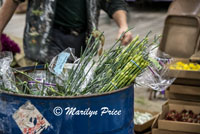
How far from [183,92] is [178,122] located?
0.91 ft

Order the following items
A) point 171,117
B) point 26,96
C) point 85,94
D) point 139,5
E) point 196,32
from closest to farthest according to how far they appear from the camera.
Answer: point 26,96
point 85,94
point 171,117
point 196,32
point 139,5

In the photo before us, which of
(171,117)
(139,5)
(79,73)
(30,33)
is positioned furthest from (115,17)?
(139,5)

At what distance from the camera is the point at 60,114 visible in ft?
5.53

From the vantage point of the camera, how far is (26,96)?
1.70 metres

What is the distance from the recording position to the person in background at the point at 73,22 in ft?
10.3

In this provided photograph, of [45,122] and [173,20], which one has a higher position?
[173,20]

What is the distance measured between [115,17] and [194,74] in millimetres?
782

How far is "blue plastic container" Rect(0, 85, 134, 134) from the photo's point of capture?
1.68 m

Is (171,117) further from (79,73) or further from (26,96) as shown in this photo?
(26,96)

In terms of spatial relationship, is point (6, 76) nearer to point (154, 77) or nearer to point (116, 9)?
point (154, 77)

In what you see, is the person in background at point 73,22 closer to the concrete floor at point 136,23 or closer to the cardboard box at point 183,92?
the cardboard box at point 183,92

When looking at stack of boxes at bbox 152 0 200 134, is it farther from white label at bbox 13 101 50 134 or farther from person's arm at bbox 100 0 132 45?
white label at bbox 13 101 50 134

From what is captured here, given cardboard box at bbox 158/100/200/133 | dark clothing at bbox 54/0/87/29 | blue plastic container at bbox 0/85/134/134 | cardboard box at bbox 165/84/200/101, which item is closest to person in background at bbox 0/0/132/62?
dark clothing at bbox 54/0/87/29

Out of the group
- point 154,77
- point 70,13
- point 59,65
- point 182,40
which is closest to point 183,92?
point 154,77
